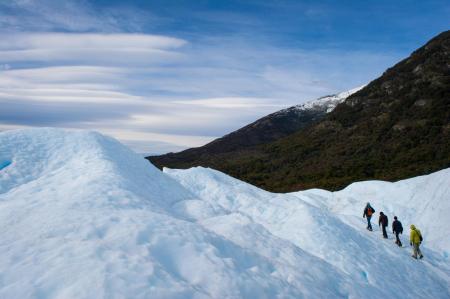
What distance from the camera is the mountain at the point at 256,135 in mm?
102750

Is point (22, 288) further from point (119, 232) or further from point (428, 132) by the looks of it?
point (428, 132)

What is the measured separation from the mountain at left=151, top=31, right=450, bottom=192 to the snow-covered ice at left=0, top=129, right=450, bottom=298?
118 ft

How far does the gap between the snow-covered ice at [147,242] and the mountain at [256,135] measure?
68.0 meters

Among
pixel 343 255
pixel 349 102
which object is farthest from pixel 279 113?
pixel 343 255

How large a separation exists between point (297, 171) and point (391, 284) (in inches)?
2146

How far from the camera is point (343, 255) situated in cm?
1595

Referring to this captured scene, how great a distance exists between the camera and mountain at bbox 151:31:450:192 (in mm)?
57344

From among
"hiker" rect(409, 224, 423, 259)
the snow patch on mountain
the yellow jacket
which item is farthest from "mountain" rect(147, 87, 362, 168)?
the yellow jacket

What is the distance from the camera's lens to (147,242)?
8.39 meters

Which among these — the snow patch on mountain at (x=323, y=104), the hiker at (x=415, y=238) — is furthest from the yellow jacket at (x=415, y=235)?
the snow patch on mountain at (x=323, y=104)

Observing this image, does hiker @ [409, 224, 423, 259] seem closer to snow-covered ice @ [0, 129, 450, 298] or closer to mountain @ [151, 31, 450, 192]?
snow-covered ice @ [0, 129, 450, 298]

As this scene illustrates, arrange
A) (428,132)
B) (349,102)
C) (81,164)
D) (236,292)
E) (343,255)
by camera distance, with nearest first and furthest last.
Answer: (236,292) → (81,164) → (343,255) → (428,132) → (349,102)

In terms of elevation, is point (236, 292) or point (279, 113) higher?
point (279, 113)

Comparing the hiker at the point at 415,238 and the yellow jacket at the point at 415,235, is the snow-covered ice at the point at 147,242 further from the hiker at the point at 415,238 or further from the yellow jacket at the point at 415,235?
the yellow jacket at the point at 415,235
